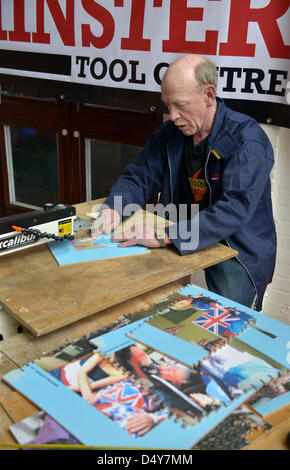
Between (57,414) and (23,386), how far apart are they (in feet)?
0.40

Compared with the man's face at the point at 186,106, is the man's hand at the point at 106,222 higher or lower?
lower

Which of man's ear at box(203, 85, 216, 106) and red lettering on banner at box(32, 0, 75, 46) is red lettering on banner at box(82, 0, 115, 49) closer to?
red lettering on banner at box(32, 0, 75, 46)

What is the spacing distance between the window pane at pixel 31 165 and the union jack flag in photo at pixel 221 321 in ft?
8.81

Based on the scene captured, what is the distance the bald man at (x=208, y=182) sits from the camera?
1635mm

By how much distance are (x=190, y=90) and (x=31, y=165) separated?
2.56 m

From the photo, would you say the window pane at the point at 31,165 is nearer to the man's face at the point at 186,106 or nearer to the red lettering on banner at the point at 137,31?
the red lettering on banner at the point at 137,31

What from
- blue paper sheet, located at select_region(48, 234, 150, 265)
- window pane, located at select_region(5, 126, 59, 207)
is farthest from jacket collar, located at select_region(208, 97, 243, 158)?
window pane, located at select_region(5, 126, 59, 207)

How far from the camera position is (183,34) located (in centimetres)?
230

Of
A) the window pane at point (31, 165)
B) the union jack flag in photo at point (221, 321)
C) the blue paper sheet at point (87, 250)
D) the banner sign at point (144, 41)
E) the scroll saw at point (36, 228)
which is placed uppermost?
the banner sign at point (144, 41)

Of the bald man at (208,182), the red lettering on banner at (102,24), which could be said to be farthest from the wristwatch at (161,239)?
the red lettering on banner at (102,24)

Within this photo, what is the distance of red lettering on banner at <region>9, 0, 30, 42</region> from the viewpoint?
2.90 meters

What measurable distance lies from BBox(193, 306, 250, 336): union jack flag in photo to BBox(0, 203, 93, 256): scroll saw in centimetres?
57
